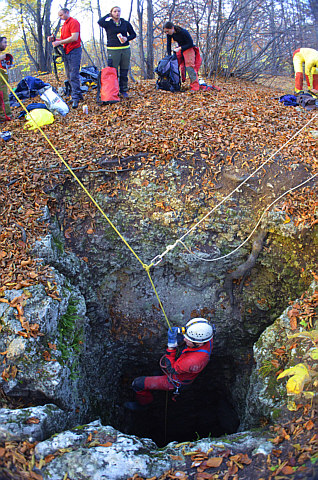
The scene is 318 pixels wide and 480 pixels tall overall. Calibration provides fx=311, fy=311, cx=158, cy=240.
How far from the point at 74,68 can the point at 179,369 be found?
22.4 ft

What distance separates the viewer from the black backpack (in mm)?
7832

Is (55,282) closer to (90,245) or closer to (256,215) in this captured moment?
(90,245)

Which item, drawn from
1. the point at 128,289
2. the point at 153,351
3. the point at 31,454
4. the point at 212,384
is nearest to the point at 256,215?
the point at 128,289

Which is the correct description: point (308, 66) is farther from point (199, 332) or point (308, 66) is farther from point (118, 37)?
point (199, 332)

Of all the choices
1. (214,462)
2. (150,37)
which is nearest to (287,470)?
(214,462)

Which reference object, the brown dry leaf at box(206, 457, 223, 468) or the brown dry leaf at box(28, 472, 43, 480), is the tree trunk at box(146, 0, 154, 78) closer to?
the brown dry leaf at box(206, 457, 223, 468)

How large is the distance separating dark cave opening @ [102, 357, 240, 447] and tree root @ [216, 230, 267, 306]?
1488mm

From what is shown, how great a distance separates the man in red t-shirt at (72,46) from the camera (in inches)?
268

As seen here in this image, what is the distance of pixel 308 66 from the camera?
26.9 feet

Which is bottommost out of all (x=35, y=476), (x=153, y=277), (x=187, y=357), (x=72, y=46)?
(x=187, y=357)

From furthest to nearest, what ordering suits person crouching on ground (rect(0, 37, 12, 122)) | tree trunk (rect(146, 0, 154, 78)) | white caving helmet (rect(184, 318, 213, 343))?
tree trunk (rect(146, 0, 154, 78)), person crouching on ground (rect(0, 37, 12, 122)), white caving helmet (rect(184, 318, 213, 343))

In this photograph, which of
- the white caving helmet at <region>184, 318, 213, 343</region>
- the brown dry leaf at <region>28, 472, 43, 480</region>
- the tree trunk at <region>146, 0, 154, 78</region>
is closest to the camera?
the brown dry leaf at <region>28, 472, 43, 480</region>

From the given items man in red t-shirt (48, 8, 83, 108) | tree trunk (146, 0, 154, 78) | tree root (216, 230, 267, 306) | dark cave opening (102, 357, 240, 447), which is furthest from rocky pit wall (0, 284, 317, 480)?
tree trunk (146, 0, 154, 78)

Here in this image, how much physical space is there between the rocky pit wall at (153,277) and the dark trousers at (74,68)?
10.7 ft
